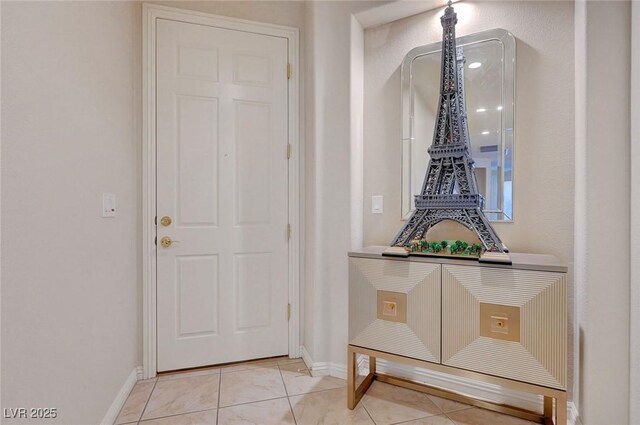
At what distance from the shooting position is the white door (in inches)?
80.4

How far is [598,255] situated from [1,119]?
7.64 ft

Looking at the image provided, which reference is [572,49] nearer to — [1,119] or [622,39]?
[622,39]

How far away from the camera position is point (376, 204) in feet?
6.87

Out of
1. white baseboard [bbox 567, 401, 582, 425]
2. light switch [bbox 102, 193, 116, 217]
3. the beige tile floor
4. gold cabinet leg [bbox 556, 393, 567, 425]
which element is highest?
light switch [bbox 102, 193, 116, 217]

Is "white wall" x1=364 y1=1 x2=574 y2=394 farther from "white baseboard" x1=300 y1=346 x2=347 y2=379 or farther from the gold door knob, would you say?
the gold door knob

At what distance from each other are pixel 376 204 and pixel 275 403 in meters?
1.39


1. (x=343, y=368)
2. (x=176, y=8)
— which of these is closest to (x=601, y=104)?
(x=343, y=368)

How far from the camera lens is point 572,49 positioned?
1566 millimetres

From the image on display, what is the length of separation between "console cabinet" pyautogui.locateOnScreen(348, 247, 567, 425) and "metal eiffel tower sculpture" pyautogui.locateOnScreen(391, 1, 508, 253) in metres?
0.25

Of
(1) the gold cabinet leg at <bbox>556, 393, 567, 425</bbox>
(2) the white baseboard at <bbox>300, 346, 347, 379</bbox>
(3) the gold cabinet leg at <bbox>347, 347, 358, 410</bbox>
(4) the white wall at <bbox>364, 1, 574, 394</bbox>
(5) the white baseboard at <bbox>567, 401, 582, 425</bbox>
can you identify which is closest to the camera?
(1) the gold cabinet leg at <bbox>556, 393, 567, 425</bbox>

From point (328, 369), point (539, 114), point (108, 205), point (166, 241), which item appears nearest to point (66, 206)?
point (108, 205)

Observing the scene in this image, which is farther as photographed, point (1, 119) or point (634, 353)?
point (634, 353)

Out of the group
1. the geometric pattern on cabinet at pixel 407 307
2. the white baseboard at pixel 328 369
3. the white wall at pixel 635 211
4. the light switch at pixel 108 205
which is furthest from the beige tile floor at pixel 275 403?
the light switch at pixel 108 205

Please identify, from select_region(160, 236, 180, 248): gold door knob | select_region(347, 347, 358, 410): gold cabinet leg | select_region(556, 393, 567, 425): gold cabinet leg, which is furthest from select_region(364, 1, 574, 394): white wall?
select_region(160, 236, 180, 248): gold door knob
